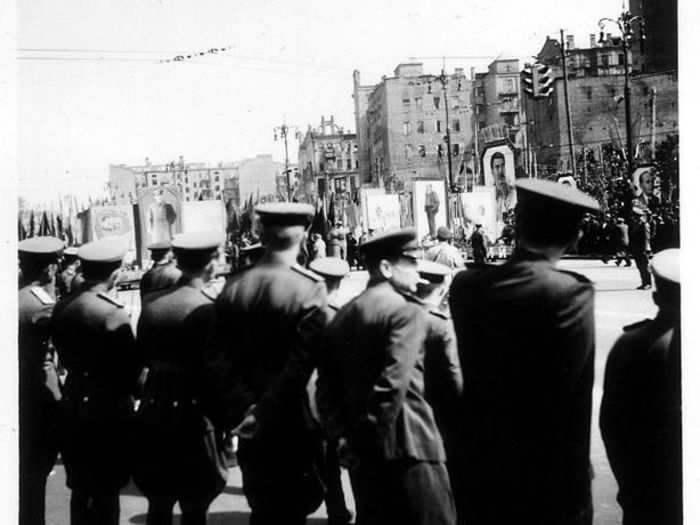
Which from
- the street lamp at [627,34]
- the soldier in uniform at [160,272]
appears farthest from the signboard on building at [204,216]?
the street lamp at [627,34]

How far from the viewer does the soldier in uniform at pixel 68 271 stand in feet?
12.4

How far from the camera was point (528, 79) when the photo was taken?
3.40 meters

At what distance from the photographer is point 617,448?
2750 mm

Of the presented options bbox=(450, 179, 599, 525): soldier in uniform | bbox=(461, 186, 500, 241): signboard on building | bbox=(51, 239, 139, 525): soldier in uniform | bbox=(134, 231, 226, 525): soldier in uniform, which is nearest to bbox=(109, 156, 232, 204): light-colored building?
bbox=(134, 231, 226, 525): soldier in uniform

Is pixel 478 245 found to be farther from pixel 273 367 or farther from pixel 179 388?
pixel 179 388

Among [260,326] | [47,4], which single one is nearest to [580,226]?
[260,326]

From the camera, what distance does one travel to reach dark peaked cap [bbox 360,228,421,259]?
292 centimetres

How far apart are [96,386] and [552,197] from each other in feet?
6.98

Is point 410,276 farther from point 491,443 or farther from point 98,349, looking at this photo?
point 98,349

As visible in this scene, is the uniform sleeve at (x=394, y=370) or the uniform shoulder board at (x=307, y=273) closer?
the uniform sleeve at (x=394, y=370)

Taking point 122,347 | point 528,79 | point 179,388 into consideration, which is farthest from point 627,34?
point 122,347

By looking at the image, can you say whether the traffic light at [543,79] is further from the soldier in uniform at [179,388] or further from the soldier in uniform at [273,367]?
the soldier in uniform at [179,388]

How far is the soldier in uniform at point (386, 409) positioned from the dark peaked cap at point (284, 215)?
482mm

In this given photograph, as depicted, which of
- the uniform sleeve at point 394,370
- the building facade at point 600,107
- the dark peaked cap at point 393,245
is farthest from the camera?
the building facade at point 600,107
